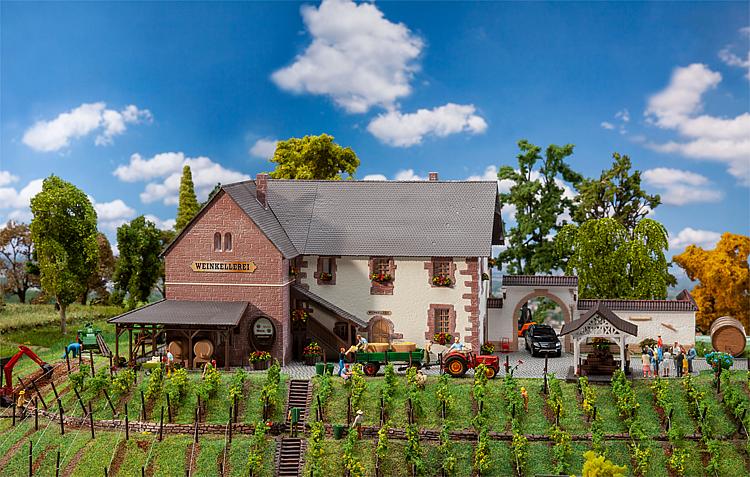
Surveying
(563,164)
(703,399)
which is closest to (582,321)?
(703,399)

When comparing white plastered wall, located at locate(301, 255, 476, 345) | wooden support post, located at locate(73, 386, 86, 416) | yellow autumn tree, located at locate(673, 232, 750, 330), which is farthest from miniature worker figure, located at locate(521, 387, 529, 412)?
yellow autumn tree, located at locate(673, 232, 750, 330)

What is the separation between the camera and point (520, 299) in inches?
1640

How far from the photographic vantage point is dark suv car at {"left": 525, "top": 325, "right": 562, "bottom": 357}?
128ft

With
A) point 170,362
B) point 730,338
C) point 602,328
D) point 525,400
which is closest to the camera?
point 525,400

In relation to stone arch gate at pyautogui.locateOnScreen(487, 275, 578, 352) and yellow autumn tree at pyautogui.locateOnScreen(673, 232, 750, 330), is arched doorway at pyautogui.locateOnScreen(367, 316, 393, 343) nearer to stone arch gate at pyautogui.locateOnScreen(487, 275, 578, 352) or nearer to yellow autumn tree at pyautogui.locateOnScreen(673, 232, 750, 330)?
stone arch gate at pyautogui.locateOnScreen(487, 275, 578, 352)

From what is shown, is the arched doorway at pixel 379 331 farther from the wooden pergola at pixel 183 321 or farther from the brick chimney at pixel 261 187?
the brick chimney at pixel 261 187

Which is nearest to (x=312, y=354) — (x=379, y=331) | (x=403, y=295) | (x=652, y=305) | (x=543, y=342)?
(x=379, y=331)

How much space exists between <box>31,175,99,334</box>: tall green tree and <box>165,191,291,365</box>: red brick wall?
10315mm

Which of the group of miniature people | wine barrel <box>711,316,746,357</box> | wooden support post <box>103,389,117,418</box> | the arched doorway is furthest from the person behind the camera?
the arched doorway

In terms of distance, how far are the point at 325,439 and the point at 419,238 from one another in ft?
44.4

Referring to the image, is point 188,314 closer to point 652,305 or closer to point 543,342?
point 543,342

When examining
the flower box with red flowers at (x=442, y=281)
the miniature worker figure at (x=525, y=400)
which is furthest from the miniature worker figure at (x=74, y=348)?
the miniature worker figure at (x=525, y=400)

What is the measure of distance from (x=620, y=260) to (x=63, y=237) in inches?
1290

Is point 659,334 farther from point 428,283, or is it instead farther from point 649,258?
point 428,283
